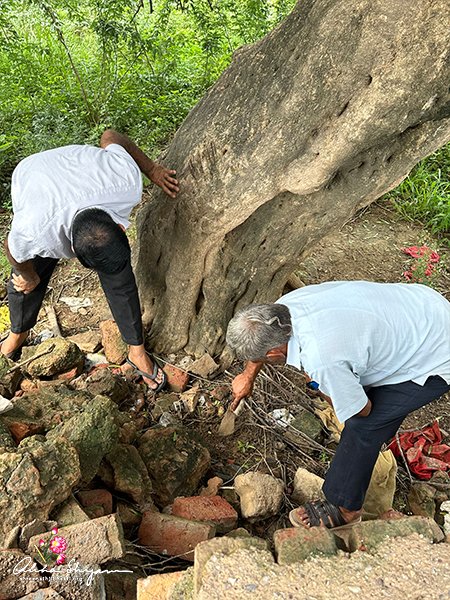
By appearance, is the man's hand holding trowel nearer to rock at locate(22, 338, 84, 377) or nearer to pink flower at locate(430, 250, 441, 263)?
rock at locate(22, 338, 84, 377)

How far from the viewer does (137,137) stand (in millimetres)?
5148

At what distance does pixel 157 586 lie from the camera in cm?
180

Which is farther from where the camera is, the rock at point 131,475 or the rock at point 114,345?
the rock at point 114,345

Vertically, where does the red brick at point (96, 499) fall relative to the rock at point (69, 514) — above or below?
below

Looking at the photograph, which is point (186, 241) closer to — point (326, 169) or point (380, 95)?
point (326, 169)

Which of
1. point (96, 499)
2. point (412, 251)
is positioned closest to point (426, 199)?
point (412, 251)

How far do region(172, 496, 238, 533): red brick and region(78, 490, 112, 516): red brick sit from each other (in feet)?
1.03

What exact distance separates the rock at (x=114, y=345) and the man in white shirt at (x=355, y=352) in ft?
3.59

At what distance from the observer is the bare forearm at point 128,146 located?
2.78 meters

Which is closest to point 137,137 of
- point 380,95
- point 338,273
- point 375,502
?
point 338,273

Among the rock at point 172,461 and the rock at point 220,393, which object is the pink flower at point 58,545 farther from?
the rock at point 220,393

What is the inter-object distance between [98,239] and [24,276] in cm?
61

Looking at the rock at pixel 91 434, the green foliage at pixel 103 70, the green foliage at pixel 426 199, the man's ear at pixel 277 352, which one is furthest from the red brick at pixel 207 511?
the green foliage at pixel 426 199

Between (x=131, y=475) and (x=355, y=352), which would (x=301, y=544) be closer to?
(x=355, y=352)
